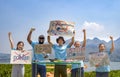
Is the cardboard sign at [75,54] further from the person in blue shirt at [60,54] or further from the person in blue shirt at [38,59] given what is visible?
the person in blue shirt at [38,59]

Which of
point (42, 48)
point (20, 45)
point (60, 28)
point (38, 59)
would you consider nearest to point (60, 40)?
point (60, 28)

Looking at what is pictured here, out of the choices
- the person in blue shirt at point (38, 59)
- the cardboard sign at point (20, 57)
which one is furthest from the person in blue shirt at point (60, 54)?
the cardboard sign at point (20, 57)

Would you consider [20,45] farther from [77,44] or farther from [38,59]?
[77,44]

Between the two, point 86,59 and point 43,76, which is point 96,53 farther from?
point 43,76

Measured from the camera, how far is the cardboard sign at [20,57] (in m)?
13.1


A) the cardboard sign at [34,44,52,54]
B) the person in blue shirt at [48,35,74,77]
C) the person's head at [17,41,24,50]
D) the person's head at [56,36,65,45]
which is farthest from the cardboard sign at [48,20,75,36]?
the person's head at [17,41,24,50]

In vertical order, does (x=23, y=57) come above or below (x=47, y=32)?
below

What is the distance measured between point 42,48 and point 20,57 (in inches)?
35.6

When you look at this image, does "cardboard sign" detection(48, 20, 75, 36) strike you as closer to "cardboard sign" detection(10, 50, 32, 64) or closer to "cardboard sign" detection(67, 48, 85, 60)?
"cardboard sign" detection(67, 48, 85, 60)

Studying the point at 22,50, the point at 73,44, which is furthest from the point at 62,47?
the point at 22,50

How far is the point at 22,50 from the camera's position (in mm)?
13289

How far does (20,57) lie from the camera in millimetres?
13188

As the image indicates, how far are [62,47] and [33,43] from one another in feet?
3.42

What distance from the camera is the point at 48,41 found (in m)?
13.6
